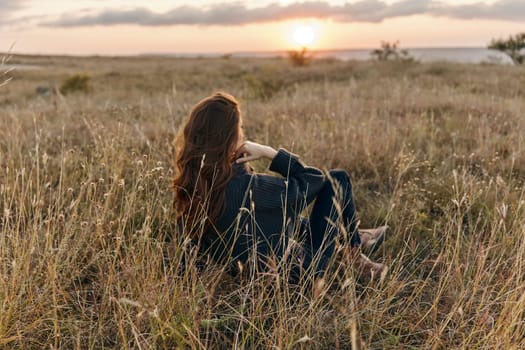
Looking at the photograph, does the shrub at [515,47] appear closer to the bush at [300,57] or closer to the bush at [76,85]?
the bush at [300,57]

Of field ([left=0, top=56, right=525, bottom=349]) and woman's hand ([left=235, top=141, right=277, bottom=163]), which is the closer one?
field ([left=0, top=56, right=525, bottom=349])

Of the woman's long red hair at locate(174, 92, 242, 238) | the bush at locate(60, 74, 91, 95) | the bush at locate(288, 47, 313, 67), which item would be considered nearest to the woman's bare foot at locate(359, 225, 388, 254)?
the woman's long red hair at locate(174, 92, 242, 238)

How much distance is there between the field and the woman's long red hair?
0.81 feet

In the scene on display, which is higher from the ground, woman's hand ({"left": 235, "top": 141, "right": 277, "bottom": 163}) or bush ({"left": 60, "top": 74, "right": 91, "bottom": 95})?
bush ({"left": 60, "top": 74, "right": 91, "bottom": 95})

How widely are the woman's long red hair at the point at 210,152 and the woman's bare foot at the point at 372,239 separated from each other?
1059 millimetres

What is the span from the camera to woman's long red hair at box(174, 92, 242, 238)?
239 cm

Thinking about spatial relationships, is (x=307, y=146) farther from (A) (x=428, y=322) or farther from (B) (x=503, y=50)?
(B) (x=503, y=50)

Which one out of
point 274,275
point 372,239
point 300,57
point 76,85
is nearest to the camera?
point 274,275

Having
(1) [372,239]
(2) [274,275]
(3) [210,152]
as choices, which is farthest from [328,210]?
(2) [274,275]

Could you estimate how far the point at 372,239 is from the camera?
9.59 feet

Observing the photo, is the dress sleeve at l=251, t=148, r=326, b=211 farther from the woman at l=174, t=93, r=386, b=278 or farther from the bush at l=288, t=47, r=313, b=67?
the bush at l=288, t=47, r=313, b=67

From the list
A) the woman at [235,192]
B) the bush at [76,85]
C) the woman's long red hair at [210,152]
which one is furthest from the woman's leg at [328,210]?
the bush at [76,85]

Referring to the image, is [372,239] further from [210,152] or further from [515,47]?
[515,47]

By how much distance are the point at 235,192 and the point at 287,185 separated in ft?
0.96
